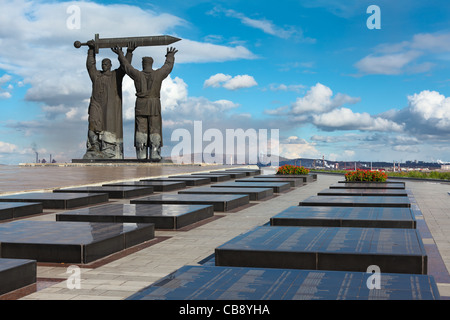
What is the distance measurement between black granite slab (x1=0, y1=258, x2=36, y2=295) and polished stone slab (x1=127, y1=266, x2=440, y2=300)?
1859 millimetres

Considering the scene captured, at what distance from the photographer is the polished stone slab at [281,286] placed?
432cm

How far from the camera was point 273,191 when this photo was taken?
62.7ft

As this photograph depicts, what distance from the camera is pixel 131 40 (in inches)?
1802

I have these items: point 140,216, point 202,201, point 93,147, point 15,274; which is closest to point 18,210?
point 140,216

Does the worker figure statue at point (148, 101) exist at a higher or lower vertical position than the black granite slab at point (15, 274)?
higher

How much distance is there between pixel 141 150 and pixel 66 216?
117 ft

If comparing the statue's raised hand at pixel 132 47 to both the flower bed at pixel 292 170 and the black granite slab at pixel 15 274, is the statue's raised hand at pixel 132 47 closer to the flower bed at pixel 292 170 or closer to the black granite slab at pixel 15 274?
the flower bed at pixel 292 170

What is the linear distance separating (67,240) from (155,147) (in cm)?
3834

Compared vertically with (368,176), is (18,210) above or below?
below

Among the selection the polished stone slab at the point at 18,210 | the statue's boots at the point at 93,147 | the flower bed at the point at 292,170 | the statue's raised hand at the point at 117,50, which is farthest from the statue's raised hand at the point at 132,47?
the polished stone slab at the point at 18,210

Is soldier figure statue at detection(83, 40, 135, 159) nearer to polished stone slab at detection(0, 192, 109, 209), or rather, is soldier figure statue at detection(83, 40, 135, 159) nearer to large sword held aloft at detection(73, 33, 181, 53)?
large sword held aloft at detection(73, 33, 181, 53)

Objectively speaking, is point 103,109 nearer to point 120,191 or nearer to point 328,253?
point 120,191
